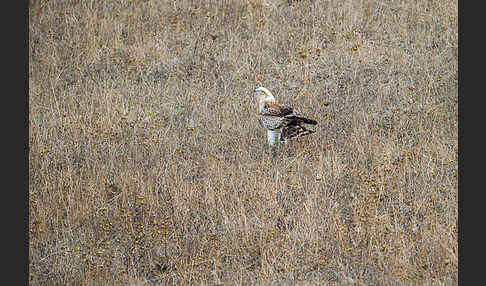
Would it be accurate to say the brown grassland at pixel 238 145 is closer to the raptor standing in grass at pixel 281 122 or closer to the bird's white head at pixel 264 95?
the raptor standing in grass at pixel 281 122

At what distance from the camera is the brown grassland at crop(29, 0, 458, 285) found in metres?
6.70

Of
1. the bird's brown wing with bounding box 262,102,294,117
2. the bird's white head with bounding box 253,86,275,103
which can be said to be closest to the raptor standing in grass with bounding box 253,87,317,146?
the bird's brown wing with bounding box 262,102,294,117

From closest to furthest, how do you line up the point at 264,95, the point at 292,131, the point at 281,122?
the point at 281,122
the point at 292,131
the point at 264,95

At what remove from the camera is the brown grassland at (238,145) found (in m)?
6.70

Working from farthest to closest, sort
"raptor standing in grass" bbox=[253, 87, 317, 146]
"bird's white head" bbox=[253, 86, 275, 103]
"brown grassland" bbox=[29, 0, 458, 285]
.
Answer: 1. "bird's white head" bbox=[253, 86, 275, 103]
2. "raptor standing in grass" bbox=[253, 87, 317, 146]
3. "brown grassland" bbox=[29, 0, 458, 285]

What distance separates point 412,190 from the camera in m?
7.52

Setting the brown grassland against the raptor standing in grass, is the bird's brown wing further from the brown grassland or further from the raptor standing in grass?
the brown grassland

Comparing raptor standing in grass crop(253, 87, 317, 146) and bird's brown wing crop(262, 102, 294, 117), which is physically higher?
bird's brown wing crop(262, 102, 294, 117)

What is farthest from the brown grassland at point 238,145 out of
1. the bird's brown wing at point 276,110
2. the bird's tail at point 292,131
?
the bird's brown wing at point 276,110

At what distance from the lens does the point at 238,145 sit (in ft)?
29.7

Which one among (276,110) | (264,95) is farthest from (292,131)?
(264,95)

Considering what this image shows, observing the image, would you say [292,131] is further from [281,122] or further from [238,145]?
[238,145]

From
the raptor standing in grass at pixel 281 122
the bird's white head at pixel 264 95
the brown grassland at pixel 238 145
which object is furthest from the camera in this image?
the bird's white head at pixel 264 95

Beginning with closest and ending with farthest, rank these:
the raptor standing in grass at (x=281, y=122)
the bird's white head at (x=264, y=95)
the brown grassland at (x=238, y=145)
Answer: the brown grassland at (x=238, y=145) < the raptor standing in grass at (x=281, y=122) < the bird's white head at (x=264, y=95)
